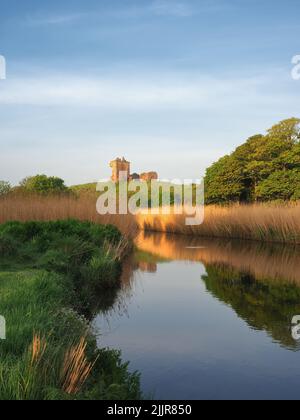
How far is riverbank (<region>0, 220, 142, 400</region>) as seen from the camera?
143 inches

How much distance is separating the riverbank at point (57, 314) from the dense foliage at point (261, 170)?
2339 cm

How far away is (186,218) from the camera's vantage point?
28.1 m

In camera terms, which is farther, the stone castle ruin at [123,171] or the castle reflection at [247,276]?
the stone castle ruin at [123,171]

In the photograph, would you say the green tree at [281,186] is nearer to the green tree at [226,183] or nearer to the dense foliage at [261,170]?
the dense foliage at [261,170]

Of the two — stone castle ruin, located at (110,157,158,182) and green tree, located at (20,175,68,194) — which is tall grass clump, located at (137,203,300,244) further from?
stone castle ruin, located at (110,157,158,182)

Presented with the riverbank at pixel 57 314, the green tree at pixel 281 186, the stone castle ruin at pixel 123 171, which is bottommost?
the riverbank at pixel 57 314

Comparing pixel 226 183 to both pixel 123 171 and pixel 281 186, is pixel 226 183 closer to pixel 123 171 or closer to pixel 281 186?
pixel 281 186

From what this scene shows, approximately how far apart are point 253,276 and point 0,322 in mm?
8694

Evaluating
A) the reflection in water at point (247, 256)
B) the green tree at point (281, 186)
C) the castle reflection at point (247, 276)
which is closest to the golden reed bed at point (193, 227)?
the reflection in water at point (247, 256)

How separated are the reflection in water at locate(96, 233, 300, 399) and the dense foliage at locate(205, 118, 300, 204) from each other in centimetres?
1993

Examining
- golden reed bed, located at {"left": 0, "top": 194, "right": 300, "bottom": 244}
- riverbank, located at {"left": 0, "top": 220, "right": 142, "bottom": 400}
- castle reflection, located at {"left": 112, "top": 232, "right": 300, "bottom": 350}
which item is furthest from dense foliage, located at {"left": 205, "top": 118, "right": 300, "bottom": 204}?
riverbank, located at {"left": 0, "top": 220, "right": 142, "bottom": 400}

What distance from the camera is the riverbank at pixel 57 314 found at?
3621 millimetres
